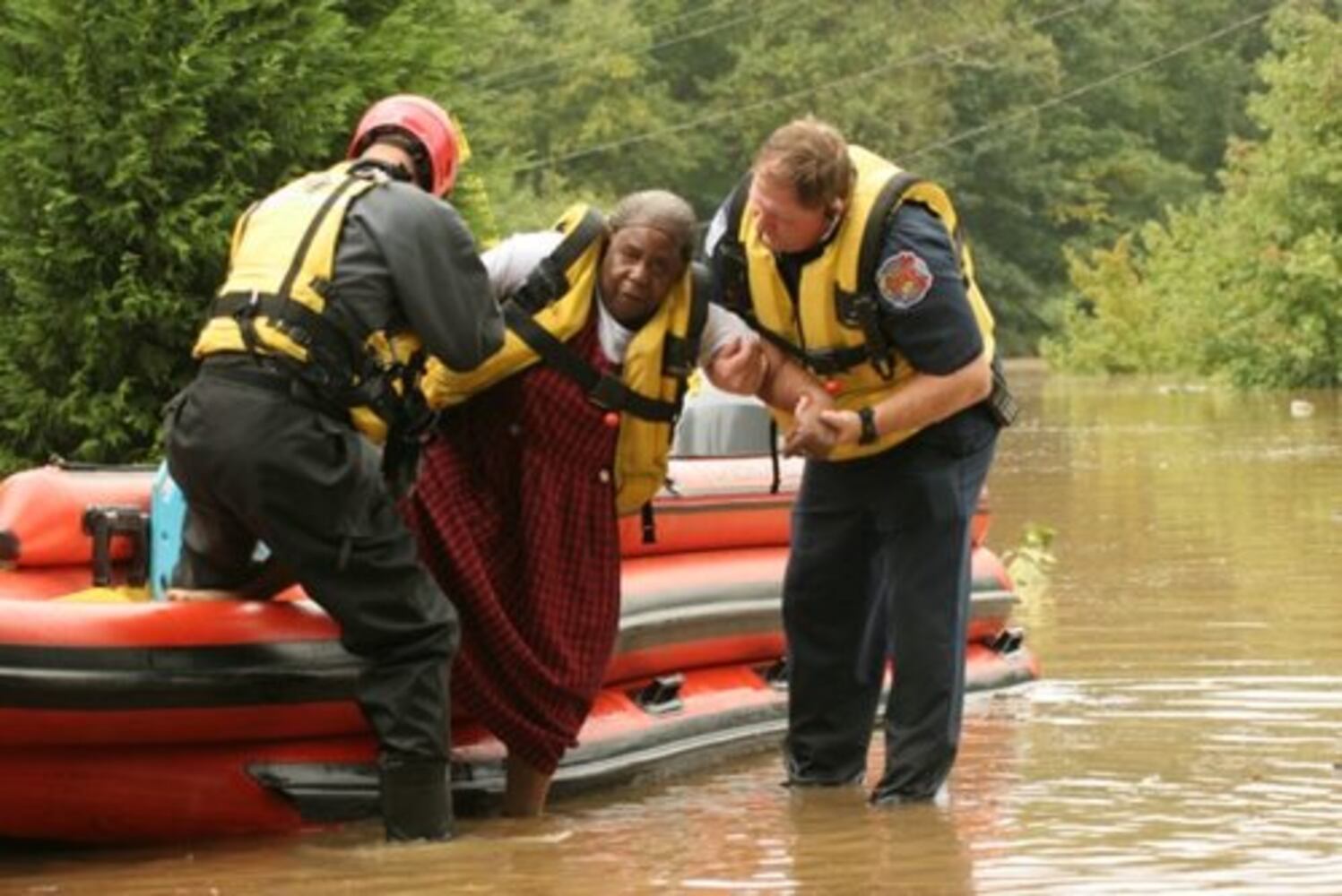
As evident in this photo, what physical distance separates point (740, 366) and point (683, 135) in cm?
6593

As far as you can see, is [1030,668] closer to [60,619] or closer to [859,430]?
[859,430]

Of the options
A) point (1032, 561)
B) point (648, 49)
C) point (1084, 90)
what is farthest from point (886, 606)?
point (1084, 90)

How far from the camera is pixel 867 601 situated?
827 centimetres

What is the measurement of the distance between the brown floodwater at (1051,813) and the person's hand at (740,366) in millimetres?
1027

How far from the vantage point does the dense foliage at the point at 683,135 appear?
11.0 m

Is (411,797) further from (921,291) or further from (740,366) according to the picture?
(921,291)

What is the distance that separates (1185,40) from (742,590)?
7590 centimetres

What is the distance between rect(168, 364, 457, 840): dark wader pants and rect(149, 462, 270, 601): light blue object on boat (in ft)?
1.24

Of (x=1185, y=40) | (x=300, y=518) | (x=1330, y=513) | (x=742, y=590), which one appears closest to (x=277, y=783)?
(x=300, y=518)

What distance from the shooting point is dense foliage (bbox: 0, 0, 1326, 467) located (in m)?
11.0

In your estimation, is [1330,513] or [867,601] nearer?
[867,601]

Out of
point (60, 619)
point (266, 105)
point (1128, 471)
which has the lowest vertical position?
point (1128, 471)

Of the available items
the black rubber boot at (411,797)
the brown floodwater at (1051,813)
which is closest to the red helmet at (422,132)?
the black rubber boot at (411,797)

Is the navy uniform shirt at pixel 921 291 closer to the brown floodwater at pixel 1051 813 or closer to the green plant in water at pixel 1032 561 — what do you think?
the brown floodwater at pixel 1051 813
